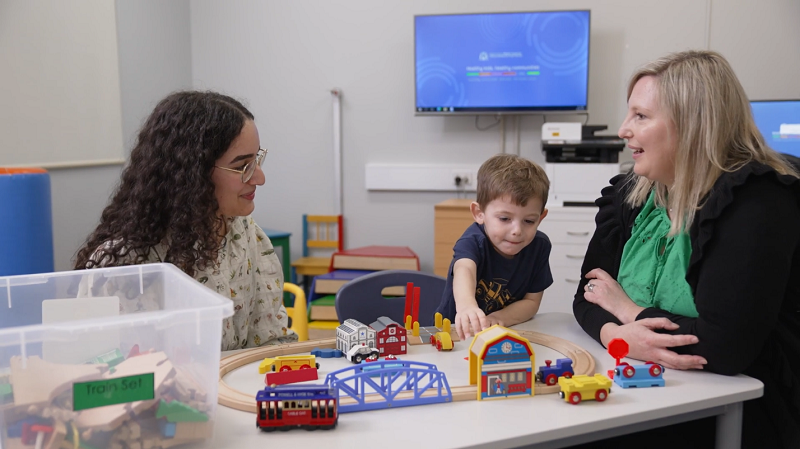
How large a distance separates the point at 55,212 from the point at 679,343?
285cm

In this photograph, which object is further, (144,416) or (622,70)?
(622,70)

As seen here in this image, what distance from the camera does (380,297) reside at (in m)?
1.97

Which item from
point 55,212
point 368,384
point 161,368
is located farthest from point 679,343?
point 55,212

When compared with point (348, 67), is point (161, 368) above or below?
below

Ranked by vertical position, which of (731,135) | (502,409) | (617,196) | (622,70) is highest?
(622,70)

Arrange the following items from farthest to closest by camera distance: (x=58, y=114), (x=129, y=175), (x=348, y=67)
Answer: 1. (x=348, y=67)
2. (x=58, y=114)
3. (x=129, y=175)

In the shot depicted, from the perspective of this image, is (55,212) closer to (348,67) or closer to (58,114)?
(58,114)

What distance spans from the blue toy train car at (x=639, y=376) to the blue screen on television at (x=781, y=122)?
2.70 meters

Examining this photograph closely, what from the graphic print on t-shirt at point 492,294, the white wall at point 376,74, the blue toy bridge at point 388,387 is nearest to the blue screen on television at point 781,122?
the white wall at point 376,74

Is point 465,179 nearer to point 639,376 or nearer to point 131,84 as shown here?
point 131,84

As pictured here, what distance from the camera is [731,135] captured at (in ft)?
4.51

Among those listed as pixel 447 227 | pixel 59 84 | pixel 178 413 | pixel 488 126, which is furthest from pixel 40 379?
pixel 488 126

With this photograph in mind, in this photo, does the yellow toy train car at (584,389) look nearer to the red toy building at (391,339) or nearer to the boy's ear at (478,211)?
the red toy building at (391,339)

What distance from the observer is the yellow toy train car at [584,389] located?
1.11 metres
